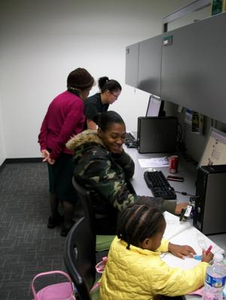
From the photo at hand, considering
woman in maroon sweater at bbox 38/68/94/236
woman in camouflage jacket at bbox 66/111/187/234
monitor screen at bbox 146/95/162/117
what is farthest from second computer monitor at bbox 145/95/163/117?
woman in camouflage jacket at bbox 66/111/187/234

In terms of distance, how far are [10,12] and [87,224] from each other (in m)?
3.79

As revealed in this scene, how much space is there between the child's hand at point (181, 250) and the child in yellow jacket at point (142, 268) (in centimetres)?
12

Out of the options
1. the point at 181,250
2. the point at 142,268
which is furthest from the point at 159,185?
the point at 142,268

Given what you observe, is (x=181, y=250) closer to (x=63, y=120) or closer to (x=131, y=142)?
(x=63, y=120)

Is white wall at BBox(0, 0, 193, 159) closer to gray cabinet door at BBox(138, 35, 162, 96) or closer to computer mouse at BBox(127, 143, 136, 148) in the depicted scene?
computer mouse at BBox(127, 143, 136, 148)

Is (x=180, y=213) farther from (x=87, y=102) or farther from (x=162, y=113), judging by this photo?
(x=87, y=102)

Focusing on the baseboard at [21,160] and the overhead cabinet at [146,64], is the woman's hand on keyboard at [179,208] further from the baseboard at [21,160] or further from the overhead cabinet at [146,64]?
the baseboard at [21,160]

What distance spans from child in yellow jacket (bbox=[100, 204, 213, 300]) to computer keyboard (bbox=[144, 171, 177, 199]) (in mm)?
643

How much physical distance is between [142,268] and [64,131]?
1639 millimetres

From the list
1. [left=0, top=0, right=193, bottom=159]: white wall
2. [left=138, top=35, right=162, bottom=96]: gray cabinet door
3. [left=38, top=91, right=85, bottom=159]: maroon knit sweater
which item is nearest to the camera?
[left=138, top=35, right=162, bottom=96]: gray cabinet door

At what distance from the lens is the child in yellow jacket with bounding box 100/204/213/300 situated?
40.1 inches

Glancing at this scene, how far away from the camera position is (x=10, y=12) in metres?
4.10

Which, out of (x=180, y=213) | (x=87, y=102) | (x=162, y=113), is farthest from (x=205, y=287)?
(x=87, y=102)

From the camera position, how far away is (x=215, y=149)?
181 cm
